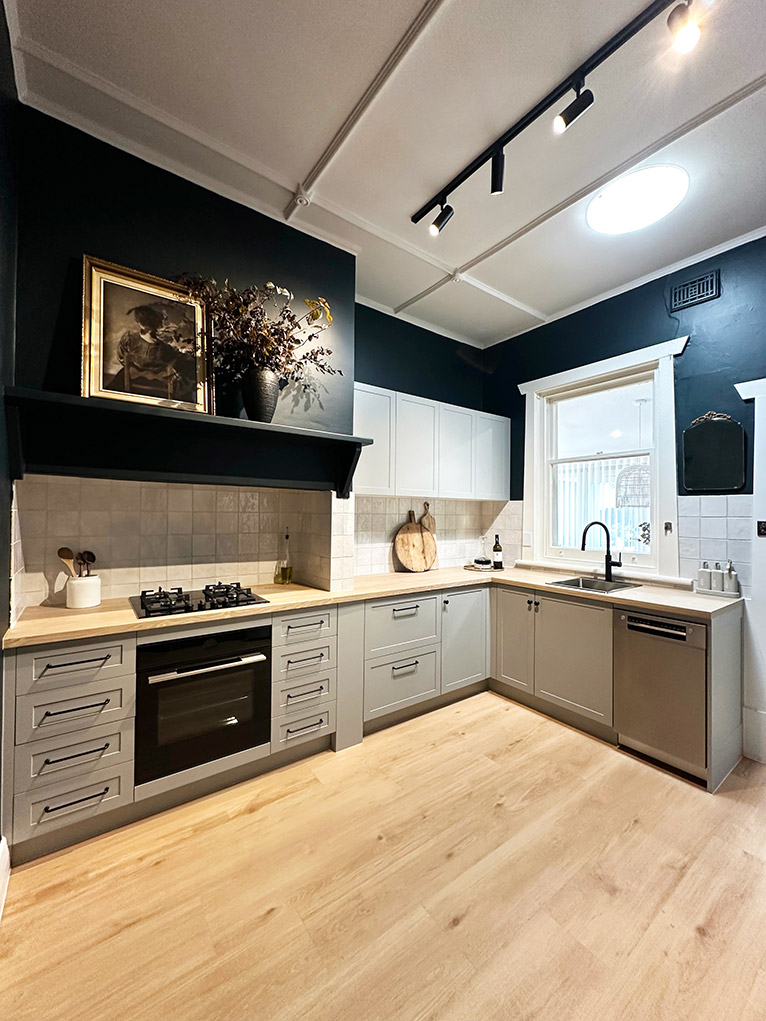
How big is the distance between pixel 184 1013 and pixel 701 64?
11.5 feet

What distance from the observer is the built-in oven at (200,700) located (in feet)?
6.05

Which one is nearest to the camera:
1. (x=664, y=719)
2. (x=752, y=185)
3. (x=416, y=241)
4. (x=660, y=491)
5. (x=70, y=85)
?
(x=70, y=85)

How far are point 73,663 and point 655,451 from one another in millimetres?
3494

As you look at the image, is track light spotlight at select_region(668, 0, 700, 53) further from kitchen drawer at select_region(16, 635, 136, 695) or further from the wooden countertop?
kitchen drawer at select_region(16, 635, 136, 695)

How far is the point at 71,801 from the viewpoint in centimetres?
168

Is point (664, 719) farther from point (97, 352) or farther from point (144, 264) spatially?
point (144, 264)

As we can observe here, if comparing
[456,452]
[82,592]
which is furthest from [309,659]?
[456,452]

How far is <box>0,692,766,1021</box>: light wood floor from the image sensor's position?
1.20 meters

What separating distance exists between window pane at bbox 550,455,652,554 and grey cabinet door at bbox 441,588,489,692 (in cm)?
94

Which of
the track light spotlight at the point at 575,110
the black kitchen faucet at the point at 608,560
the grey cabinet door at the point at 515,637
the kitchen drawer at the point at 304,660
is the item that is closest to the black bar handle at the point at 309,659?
the kitchen drawer at the point at 304,660

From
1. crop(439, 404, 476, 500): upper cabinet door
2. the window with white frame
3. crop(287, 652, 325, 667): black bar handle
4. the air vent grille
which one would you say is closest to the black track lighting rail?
crop(439, 404, 476, 500): upper cabinet door

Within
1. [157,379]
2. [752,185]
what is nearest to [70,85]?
[157,379]

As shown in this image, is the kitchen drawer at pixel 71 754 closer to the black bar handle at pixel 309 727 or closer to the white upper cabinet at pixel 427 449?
the black bar handle at pixel 309 727

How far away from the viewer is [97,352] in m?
1.84
